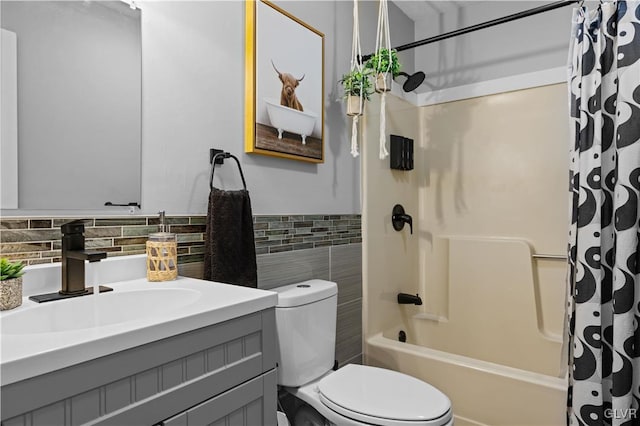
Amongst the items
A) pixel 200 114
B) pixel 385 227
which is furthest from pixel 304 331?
pixel 385 227

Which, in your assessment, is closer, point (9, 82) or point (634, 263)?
point (9, 82)

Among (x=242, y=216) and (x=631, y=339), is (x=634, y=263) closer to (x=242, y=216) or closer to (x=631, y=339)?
(x=631, y=339)

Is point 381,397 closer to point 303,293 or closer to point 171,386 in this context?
point 303,293

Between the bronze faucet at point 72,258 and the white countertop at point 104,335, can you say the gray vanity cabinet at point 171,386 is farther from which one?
the bronze faucet at point 72,258

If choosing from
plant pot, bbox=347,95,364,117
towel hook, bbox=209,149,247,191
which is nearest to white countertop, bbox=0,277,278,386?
towel hook, bbox=209,149,247,191

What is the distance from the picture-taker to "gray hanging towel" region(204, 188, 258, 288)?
53.2 inches

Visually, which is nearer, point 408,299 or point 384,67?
point 384,67

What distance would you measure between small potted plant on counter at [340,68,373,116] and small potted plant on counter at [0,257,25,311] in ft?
4.55

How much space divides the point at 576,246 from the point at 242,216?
1299 millimetres

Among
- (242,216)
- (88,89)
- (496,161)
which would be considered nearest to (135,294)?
(242,216)

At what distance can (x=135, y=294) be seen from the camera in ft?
3.58

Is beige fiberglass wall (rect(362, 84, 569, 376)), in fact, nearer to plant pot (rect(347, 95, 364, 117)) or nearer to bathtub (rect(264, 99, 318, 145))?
plant pot (rect(347, 95, 364, 117))

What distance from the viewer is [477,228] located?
2.54 metres

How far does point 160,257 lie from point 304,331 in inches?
23.1
